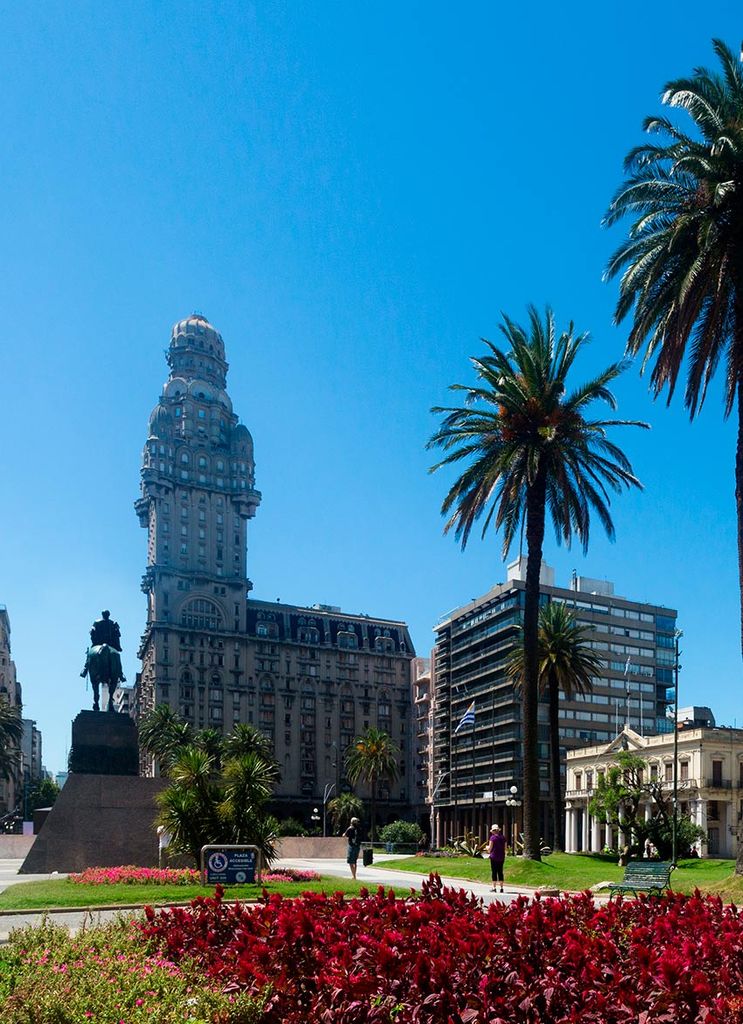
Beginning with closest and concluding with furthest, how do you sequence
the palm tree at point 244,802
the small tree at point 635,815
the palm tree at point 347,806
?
the palm tree at point 244,802 < the small tree at point 635,815 < the palm tree at point 347,806

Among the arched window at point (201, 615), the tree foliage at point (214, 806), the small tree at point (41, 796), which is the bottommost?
the small tree at point (41, 796)

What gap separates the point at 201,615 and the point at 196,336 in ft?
152

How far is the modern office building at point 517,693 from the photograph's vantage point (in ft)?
401

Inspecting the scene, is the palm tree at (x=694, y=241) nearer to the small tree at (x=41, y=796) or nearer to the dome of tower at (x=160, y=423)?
the dome of tower at (x=160, y=423)

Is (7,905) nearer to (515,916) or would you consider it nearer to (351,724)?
(515,916)

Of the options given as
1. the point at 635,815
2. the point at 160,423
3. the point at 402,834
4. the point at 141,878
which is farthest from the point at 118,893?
the point at 160,423

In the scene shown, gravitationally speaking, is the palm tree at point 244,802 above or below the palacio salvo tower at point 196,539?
below

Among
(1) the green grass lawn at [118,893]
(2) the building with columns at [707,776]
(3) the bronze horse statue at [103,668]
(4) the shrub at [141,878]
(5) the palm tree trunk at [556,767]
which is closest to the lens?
(1) the green grass lawn at [118,893]

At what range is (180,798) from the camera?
30688mm

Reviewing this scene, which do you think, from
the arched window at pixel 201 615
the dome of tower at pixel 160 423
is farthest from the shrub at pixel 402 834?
the dome of tower at pixel 160 423

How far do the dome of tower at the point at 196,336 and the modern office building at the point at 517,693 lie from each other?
61.4 metres

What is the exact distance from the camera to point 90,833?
37.7 metres

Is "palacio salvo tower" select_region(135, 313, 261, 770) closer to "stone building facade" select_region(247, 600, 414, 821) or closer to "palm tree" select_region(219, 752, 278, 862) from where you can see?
"stone building facade" select_region(247, 600, 414, 821)

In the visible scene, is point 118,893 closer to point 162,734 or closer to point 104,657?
point 104,657
